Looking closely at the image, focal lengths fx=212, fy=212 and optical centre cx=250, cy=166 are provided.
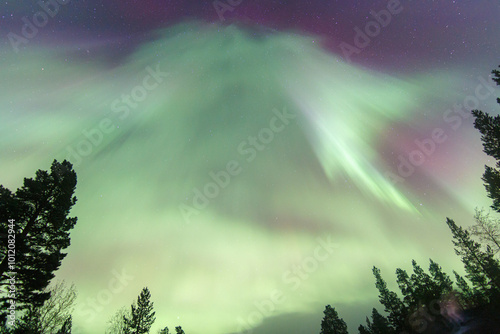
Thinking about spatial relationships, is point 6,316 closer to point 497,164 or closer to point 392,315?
point 497,164

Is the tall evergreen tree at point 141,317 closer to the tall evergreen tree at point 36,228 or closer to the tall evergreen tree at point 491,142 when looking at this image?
the tall evergreen tree at point 36,228

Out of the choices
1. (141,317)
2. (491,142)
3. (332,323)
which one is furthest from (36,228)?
(332,323)

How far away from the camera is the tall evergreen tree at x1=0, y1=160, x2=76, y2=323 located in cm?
1379

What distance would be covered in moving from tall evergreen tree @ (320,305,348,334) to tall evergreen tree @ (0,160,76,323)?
6600 centimetres

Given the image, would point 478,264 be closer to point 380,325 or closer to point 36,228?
point 380,325

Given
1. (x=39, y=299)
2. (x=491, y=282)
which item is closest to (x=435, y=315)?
(x=491, y=282)

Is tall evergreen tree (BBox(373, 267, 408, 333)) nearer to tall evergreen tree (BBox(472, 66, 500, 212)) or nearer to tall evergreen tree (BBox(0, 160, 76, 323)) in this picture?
tall evergreen tree (BBox(472, 66, 500, 212))

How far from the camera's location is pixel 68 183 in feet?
55.6

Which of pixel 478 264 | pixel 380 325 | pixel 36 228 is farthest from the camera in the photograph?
pixel 380 325

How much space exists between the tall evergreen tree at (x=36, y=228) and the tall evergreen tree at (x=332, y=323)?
66.0 m

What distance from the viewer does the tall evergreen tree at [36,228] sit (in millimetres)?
13789

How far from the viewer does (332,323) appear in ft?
190

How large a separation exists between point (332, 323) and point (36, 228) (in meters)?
68.9

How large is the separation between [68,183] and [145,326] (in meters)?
30.8
